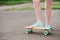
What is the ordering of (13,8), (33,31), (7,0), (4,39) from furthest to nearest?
(7,0)
(13,8)
(33,31)
(4,39)

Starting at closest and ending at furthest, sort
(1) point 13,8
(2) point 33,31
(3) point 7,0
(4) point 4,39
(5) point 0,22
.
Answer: (4) point 4,39, (2) point 33,31, (5) point 0,22, (1) point 13,8, (3) point 7,0

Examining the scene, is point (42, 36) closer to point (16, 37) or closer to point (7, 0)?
point (16, 37)

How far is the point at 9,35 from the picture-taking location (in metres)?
4.55

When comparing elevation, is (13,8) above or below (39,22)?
below

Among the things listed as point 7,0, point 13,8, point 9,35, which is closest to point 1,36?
point 9,35

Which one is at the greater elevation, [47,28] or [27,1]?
[47,28]

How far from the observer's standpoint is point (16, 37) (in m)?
4.39

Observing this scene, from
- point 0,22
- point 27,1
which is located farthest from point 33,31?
point 27,1

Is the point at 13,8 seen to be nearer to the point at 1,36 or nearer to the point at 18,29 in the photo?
the point at 18,29

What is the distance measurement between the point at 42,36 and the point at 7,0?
4.84 meters

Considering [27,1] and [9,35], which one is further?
[27,1]

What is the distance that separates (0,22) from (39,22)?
1.50 metres

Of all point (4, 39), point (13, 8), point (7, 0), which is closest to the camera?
point (4, 39)

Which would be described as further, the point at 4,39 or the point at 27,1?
the point at 27,1
